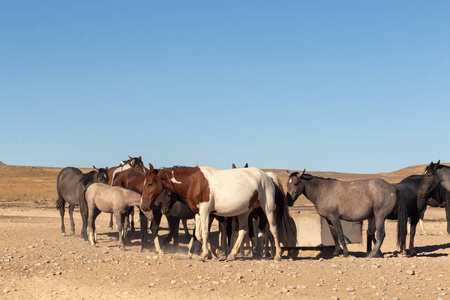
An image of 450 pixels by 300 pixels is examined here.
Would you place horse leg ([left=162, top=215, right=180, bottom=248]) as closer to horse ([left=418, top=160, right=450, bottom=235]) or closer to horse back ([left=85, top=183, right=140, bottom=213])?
horse back ([left=85, top=183, right=140, bottom=213])

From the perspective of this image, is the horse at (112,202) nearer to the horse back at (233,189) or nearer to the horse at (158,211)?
the horse at (158,211)

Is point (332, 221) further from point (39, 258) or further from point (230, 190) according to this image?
point (39, 258)

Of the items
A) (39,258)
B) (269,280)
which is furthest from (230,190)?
(39,258)

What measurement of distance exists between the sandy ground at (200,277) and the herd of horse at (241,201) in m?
0.97

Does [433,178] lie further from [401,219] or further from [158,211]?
[158,211]

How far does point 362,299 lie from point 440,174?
300 inches

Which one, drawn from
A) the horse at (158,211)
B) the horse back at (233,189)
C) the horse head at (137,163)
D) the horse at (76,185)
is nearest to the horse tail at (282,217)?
the horse back at (233,189)

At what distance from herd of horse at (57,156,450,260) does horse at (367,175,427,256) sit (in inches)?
1.0

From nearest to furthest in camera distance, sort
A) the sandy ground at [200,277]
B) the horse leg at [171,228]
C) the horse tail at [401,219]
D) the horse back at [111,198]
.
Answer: the sandy ground at [200,277] < the horse back at [111,198] < the horse tail at [401,219] < the horse leg at [171,228]

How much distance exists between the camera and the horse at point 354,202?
12820 millimetres

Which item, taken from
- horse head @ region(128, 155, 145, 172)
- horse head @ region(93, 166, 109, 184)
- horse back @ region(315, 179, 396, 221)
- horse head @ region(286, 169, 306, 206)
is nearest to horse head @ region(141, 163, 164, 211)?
horse head @ region(286, 169, 306, 206)

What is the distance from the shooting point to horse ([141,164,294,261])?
10766mm

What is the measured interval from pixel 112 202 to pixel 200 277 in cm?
469

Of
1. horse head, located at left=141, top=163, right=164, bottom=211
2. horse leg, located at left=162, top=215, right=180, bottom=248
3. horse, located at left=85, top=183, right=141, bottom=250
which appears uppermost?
horse head, located at left=141, top=163, right=164, bottom=211
